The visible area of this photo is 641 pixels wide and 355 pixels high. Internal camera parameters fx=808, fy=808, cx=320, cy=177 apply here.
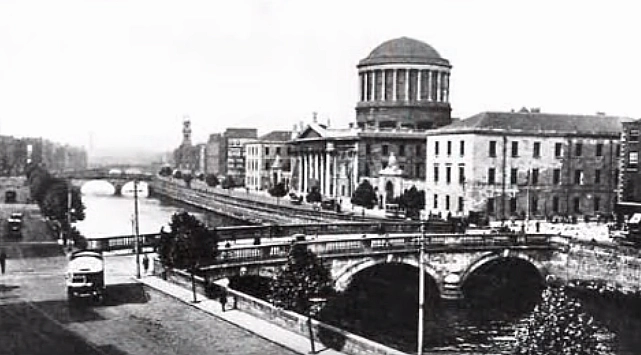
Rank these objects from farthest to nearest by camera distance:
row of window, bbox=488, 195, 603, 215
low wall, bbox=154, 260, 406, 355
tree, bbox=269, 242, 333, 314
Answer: row of window, bbox=488, 195, 603, 215, tree, bbox=269, 242, 333, 314, low wall, bbox=154, 260, 406, 355

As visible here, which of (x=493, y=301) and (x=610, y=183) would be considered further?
(x=610, y=183)

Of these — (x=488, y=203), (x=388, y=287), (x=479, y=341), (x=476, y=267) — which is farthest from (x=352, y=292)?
(x=488, y=203)

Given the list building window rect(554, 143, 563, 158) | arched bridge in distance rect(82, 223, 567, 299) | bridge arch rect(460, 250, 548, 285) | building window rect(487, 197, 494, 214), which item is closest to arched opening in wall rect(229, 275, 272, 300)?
arched bridge in distance rect(82, 223, 567, 299)

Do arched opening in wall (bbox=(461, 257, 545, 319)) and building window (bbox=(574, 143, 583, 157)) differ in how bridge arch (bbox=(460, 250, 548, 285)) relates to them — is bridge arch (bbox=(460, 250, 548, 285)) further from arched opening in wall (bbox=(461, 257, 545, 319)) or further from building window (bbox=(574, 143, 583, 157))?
building window (bbox=(574, 143, 583, 157))

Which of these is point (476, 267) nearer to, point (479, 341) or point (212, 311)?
point (479, 341)

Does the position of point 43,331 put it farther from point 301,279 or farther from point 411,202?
point 411,202

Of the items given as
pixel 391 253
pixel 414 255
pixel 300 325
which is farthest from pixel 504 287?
pixel 300 325
